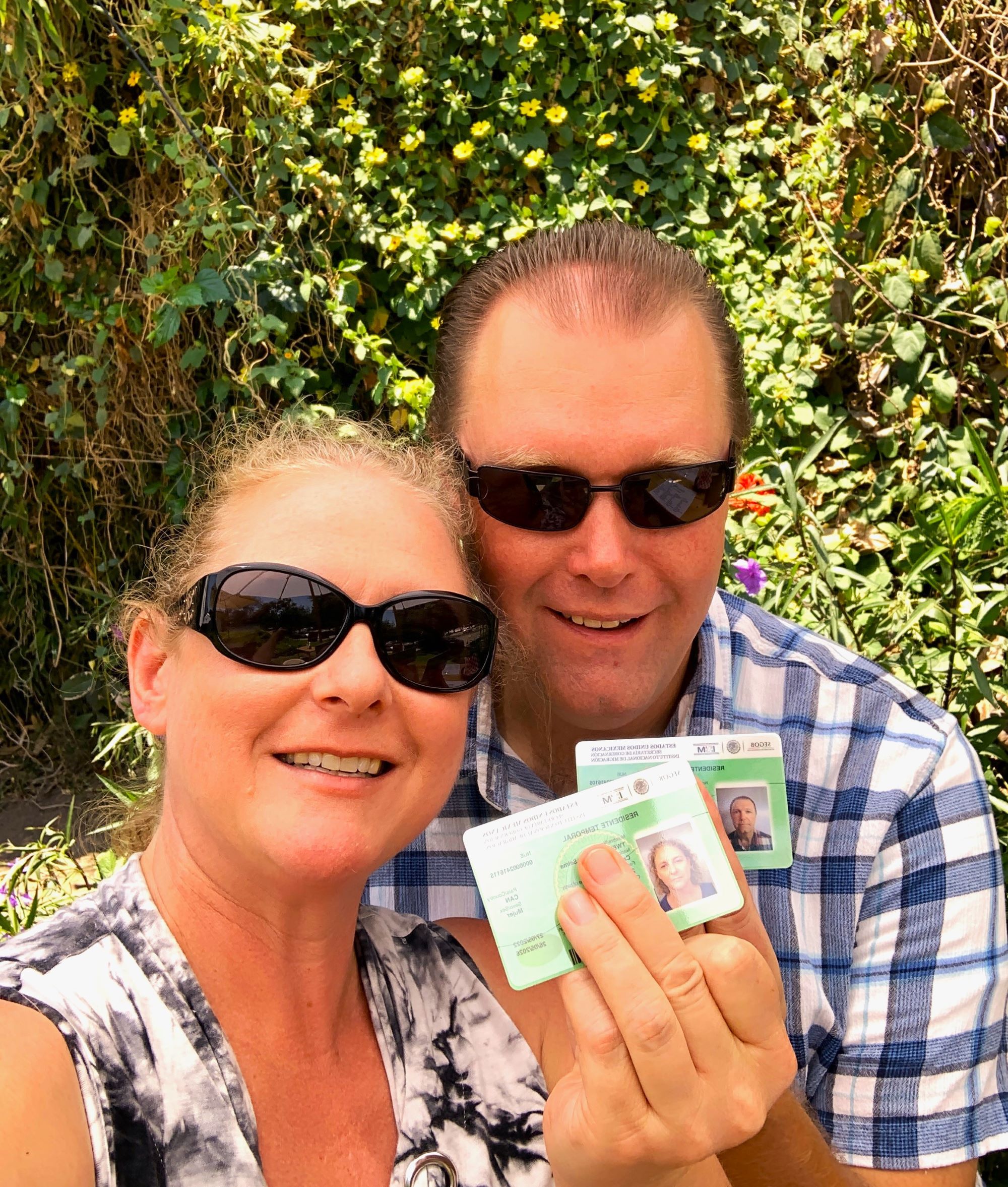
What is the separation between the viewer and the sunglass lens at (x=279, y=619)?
1455mm

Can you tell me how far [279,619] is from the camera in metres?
1.46

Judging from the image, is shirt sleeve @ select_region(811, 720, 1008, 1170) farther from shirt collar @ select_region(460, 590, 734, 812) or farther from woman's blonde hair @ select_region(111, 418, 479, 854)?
woman's blonde hair @ select_region(111, 418, 479, 854)

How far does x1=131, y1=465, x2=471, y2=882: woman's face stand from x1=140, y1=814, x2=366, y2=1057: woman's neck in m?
0.03

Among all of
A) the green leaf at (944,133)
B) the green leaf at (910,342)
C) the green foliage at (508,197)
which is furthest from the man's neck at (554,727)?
the green leaf at (944,133)

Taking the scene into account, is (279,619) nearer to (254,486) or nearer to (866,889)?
(254,486)

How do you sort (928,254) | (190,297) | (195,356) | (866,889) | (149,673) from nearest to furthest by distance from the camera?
(149,673) < (866,889) < (190,297) < (928,254) < (195,356)

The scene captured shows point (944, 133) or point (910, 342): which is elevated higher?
point (944, 133)

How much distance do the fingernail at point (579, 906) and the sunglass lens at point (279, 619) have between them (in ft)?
1.57

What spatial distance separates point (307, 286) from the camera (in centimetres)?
434

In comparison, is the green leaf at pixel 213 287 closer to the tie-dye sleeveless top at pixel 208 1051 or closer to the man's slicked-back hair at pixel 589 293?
the man's slicked-back hair at pixel 589 293

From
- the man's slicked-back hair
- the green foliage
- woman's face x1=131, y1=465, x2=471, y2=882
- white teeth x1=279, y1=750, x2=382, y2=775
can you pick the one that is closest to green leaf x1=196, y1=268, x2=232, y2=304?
the green foliage

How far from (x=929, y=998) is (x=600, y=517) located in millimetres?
1116

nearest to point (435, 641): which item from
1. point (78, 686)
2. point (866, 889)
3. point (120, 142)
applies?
point (866, 889)

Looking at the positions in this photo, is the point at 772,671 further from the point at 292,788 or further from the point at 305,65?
the point at 305,65
